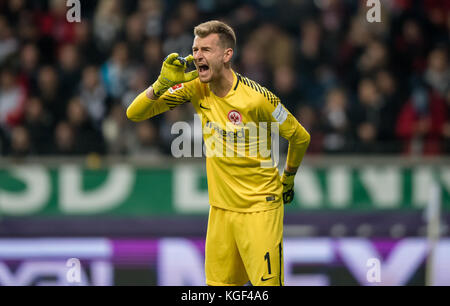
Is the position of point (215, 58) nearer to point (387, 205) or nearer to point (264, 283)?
point (264, 283)

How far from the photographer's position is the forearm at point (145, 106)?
4.89 m

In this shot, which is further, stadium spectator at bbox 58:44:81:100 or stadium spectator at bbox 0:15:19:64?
stadium spectator at bbox 0:15:19:64

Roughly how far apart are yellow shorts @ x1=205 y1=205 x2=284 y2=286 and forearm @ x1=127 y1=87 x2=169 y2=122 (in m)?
0.82

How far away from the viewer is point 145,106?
4898 mm

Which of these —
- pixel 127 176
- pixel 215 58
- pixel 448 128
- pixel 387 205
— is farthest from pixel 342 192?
pixel 215 58

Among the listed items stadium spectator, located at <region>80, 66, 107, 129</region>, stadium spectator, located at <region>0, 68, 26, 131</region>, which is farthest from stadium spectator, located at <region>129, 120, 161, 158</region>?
stadium spectator, located at <region>0, 68, 26, 131</region>

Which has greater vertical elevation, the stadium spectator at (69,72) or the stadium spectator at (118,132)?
the stadium spectator at (69,72)

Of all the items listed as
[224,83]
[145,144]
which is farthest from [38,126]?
[224,83]

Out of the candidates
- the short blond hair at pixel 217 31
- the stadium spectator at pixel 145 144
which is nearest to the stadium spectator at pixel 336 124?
the stadium spectator at pixel 145 144

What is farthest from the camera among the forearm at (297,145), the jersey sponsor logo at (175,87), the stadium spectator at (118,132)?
the stadium spectator at (118,132)

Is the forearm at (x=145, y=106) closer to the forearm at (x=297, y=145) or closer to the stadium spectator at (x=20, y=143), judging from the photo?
the forearm at (x=297, y=145)

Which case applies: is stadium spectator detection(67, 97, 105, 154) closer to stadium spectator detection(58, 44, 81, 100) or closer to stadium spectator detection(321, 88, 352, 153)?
stadium spectator detection(58, 44, 81, 100)

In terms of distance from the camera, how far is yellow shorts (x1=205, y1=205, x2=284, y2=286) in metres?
4.74

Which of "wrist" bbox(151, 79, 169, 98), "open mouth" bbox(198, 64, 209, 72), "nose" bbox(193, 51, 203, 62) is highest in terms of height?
"nose" bbox(193, 51, 203, 62)
